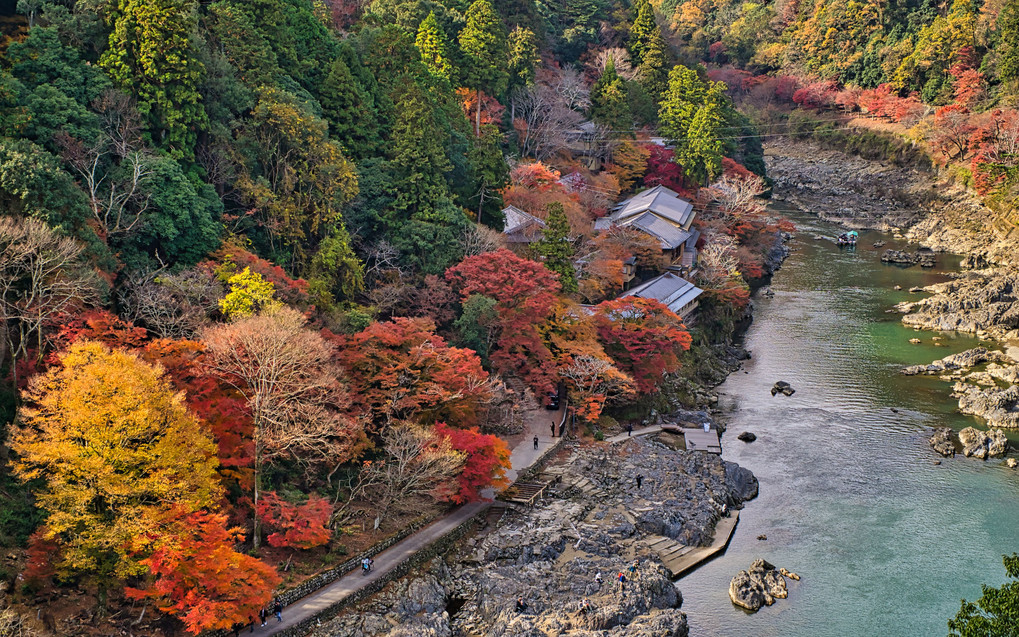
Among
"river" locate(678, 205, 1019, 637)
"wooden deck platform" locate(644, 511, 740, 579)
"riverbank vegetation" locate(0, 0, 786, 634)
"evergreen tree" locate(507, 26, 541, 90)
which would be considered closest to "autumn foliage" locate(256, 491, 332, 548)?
"riverbank vegetation" locate(0, 0, 786, 634)

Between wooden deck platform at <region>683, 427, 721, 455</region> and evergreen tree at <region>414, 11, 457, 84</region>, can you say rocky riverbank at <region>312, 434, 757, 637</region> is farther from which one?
evergreen tree at <region>414, 11, 457, 84</region>

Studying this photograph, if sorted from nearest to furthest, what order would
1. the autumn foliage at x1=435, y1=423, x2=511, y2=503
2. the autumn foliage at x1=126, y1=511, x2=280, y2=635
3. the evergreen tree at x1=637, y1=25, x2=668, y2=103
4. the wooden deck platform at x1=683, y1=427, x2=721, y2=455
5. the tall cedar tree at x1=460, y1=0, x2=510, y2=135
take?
the autumn foliage at x1=126, y1=511, x2=280, y2=635 < the autumn foliage at x1=435, y1=423, x2=511, y2=503 < the wooden deck platform at x1=683, y1=427, x2=721, y2=455 < the tall cedar tree at x1=460, y1=0, x2=510, y2=135 < the evergreen tree at x1=637, y1=25, x2=668, y2=103

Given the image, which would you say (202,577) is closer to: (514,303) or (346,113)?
(514,303)

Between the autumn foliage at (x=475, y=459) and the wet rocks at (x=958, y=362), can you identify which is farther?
the wet rocks at (x=958, y=362)

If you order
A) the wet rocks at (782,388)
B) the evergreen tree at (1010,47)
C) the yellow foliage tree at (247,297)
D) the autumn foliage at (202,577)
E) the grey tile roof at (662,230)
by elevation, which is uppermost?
the evergreen tree at (1010,47)

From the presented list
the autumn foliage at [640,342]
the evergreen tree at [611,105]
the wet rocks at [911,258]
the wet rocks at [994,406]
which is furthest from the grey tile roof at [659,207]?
the wet rocks at [994,406]

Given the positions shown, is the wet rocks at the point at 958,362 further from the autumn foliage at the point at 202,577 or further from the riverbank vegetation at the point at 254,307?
the autumn foliage at the point at 202,577

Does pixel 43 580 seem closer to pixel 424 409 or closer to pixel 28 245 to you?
pixel 28 245

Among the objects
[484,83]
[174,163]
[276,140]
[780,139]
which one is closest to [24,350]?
[174,163]
